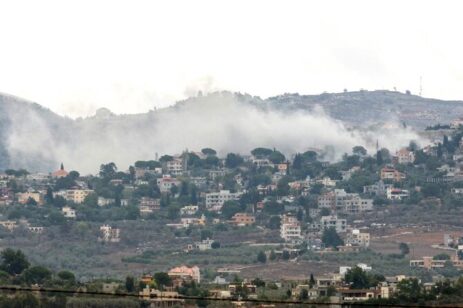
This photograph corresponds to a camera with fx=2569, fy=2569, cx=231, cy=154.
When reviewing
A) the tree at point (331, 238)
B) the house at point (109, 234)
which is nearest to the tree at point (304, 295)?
the tree at point (331, 238)

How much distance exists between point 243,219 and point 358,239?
60.9 feet

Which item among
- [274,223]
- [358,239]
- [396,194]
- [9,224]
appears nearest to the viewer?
[358,239]

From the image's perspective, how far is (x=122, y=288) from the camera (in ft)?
353

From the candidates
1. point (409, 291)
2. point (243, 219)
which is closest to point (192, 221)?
point (243, 219)

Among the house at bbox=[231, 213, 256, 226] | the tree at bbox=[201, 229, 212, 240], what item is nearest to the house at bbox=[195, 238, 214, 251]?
the tree at bbox=[201, 229, 212, 240]

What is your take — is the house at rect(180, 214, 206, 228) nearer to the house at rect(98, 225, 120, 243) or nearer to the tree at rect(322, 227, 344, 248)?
the house at rect(98, 225, 120, 243)

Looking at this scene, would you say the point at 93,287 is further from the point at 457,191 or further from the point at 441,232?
the point at 457,191

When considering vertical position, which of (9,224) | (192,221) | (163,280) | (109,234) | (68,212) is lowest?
(163,280)

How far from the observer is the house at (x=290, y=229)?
594 feet

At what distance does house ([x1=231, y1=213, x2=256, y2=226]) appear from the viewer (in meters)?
188

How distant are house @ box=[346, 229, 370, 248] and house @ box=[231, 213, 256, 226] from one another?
12067 mm

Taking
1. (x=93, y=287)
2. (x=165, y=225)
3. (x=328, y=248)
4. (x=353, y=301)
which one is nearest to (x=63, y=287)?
(x=93, y=287)

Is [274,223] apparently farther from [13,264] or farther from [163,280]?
[13,264]

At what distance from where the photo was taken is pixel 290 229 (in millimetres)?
184875
